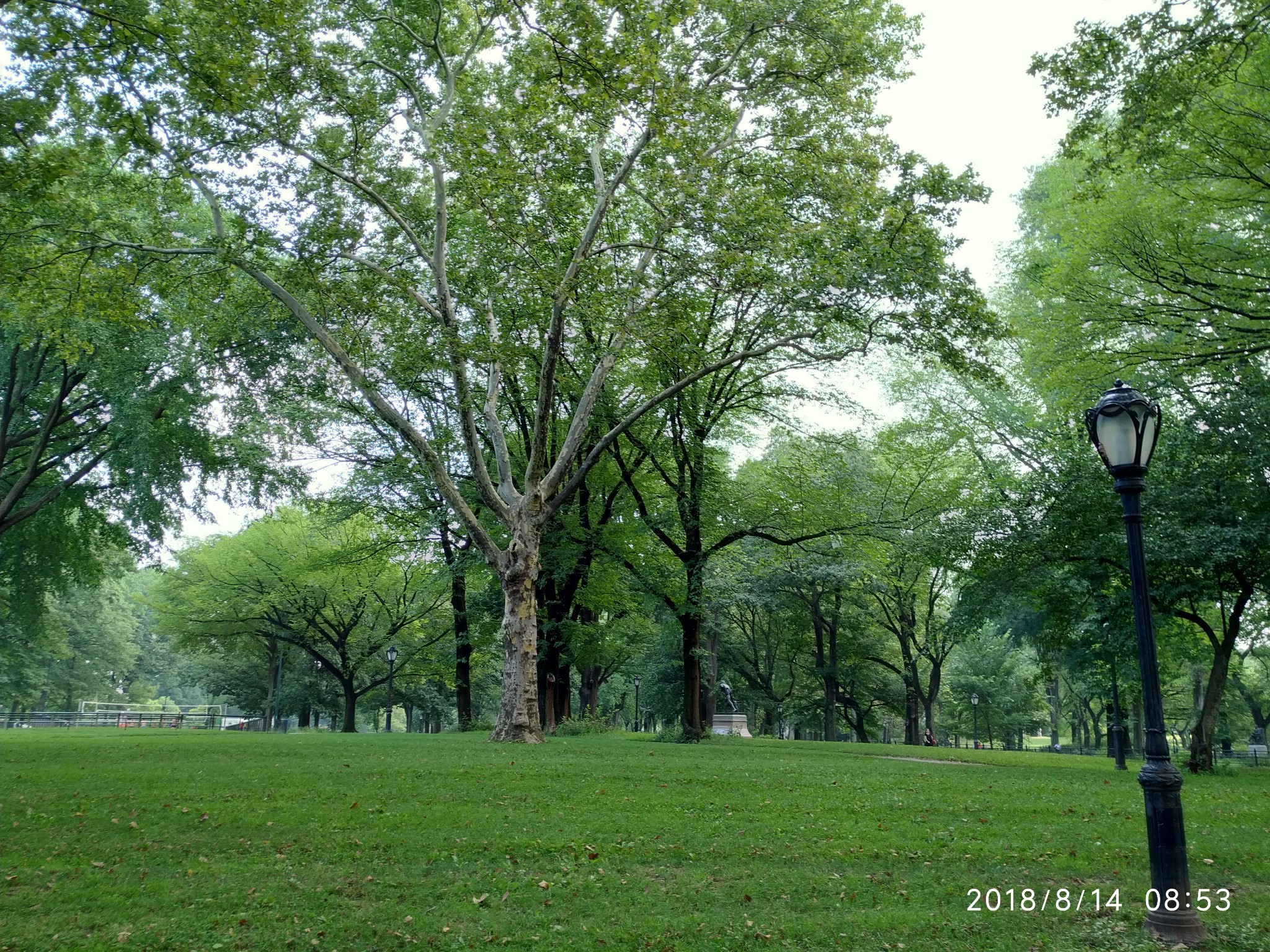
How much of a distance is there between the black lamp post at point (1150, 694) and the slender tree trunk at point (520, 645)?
512 inches

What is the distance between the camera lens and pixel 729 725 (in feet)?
107

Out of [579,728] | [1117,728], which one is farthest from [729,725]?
[1117,728]

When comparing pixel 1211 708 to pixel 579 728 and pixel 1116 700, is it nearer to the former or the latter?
pixel 1116 700

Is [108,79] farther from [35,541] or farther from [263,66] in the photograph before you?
[35,541]

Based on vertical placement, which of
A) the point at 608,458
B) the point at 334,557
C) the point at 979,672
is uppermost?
the point at 608,458

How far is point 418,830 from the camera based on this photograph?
804 centimetres

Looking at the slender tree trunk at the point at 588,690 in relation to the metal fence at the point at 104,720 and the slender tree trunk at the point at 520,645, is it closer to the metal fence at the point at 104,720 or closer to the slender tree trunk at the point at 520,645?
the slender tree trunk at the point at 520,645

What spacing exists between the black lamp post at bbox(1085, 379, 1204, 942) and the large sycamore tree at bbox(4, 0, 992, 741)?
370 inches

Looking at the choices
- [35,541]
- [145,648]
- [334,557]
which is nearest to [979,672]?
[334,557]

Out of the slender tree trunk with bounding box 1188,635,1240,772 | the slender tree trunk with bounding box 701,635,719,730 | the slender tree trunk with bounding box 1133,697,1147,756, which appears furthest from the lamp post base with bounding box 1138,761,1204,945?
the slender tree trunk with bounding box 701,635,719,730

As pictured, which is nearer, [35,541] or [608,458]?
[35,541]

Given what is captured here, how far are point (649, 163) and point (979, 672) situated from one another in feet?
150

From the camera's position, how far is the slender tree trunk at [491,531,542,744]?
1745 cm

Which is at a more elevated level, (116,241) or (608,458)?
(116,241)
